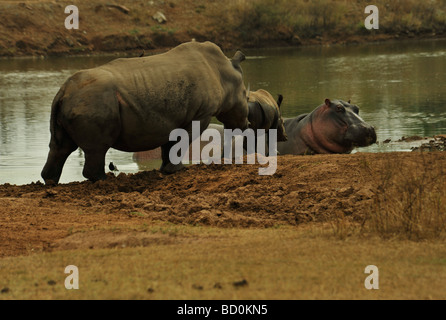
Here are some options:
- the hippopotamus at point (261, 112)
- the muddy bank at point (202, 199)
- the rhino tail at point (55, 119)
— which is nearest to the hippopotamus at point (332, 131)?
the hippopotamus at point (261, 112)

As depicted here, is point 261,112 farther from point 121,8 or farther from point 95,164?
point 121,8

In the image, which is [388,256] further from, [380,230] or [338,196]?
[338,196]

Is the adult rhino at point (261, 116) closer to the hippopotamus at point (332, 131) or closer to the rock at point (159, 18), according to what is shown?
the hippopotamus at point (332, 131)

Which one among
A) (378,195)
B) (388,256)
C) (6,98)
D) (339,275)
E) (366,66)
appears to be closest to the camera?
(339,275)

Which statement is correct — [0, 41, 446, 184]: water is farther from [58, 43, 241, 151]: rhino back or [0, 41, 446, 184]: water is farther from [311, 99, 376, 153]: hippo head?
[58, 43, 241, 151]: rhino back

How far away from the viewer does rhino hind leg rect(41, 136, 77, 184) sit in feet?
32.3

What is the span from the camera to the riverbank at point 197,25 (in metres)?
39.1

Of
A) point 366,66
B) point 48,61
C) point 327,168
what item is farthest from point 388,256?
point 48,61

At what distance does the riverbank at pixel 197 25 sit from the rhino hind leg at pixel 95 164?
28436 millimetres

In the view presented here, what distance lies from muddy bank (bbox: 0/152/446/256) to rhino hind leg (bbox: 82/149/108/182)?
0.39 ft

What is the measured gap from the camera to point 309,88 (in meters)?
24.0

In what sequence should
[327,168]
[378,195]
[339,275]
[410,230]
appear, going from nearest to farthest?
[339,275] < [410,230] < [378,195] < [327,168]

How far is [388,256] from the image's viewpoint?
5711 mm
